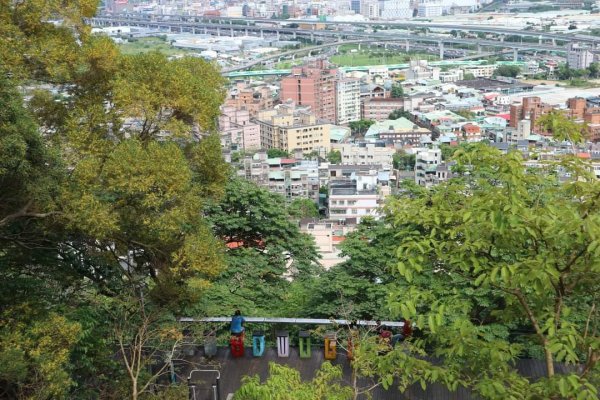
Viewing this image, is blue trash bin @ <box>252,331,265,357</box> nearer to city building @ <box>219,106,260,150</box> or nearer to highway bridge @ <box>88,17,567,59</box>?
city building @ <box>219,106,260,150</box>

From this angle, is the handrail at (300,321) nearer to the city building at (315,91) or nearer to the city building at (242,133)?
the city building at (242,133)

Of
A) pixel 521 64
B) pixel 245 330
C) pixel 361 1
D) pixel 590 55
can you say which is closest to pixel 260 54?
pixel 521 64

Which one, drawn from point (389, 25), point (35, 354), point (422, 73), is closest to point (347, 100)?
point (422, 73)

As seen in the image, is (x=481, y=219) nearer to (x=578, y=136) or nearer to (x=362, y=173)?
(x=578, y=136)

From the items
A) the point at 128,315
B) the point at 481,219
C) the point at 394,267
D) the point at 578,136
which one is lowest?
the point at 128,315

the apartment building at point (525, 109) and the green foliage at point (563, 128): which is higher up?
the green foliage at point (563, 128)

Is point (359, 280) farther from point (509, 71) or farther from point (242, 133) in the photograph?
point (509, 71)

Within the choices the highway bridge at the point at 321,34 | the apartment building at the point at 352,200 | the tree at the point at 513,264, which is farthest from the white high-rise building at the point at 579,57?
the tree at the point at 513,264
